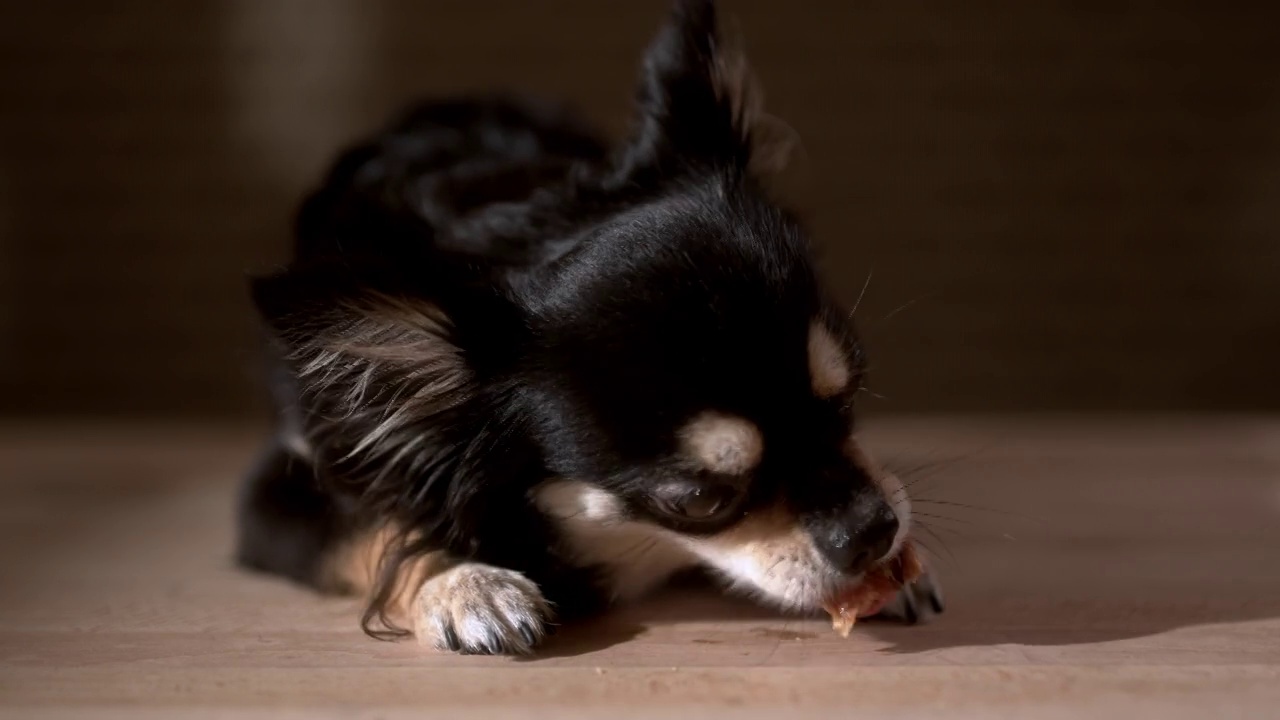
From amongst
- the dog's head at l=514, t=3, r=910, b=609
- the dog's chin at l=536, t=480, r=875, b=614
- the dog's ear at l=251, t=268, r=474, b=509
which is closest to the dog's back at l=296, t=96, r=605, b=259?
the dog's ear at l=251, t=268, r=474, b=509

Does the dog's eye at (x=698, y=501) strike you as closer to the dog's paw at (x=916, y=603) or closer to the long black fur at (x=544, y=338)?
the long black fur at (x=544, y=338)

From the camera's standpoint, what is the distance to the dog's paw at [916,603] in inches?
66.6

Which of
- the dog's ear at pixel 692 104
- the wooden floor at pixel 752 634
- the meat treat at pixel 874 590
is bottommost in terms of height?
A: the wooden floor at pixel 752 634

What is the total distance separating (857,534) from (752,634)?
0.24 meters

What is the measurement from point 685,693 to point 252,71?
2.63m

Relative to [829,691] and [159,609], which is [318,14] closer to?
[159,609]

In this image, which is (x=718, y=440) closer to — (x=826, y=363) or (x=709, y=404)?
(x=709, y=404)

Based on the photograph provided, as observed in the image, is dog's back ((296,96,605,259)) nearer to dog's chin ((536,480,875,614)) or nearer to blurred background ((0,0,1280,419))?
dog's chin ((536,480,875,614))

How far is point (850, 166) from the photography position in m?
3.51

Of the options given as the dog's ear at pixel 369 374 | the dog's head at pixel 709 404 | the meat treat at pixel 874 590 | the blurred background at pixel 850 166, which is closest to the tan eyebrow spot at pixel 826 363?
the dog's head at pixel 709 404

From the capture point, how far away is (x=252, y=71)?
349 centimetres

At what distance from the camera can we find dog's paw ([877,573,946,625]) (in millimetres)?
1692

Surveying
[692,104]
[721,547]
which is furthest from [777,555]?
[692,104]

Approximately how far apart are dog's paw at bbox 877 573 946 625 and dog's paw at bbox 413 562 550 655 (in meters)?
0.48
